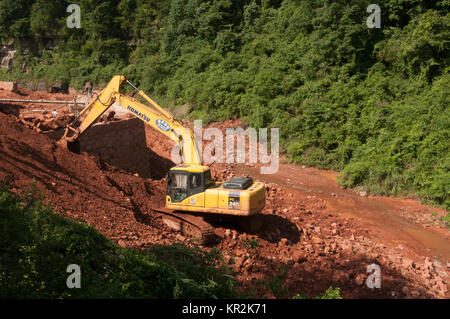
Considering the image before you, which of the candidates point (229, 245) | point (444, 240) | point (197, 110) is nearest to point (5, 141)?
point (229, 245)

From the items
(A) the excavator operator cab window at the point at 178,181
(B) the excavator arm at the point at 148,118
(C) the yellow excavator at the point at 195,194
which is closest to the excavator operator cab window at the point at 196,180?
(C) the yellow excavator at the point at 195,194

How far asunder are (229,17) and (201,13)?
261 cm

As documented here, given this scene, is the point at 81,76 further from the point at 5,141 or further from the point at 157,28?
the point at 5,141

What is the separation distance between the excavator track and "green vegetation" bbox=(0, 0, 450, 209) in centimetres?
756

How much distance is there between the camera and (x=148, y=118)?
11406 millimetres

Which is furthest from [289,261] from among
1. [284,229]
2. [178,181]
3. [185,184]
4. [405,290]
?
[178,181]

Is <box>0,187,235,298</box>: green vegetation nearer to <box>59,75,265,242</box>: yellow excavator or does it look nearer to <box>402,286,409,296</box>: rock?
<box>59,75,265,242</box>: yellow excavator

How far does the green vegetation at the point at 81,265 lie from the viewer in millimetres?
5848

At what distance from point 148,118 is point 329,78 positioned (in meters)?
11.8

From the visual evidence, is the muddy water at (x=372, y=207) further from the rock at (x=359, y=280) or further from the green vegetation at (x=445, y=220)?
the rock at (x=359, y=280)

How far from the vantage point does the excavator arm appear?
35.2 feet

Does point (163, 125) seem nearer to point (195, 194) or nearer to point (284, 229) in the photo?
point (195, 194)

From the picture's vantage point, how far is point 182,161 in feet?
36.3

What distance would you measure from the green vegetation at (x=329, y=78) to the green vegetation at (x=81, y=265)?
9.60 metres
